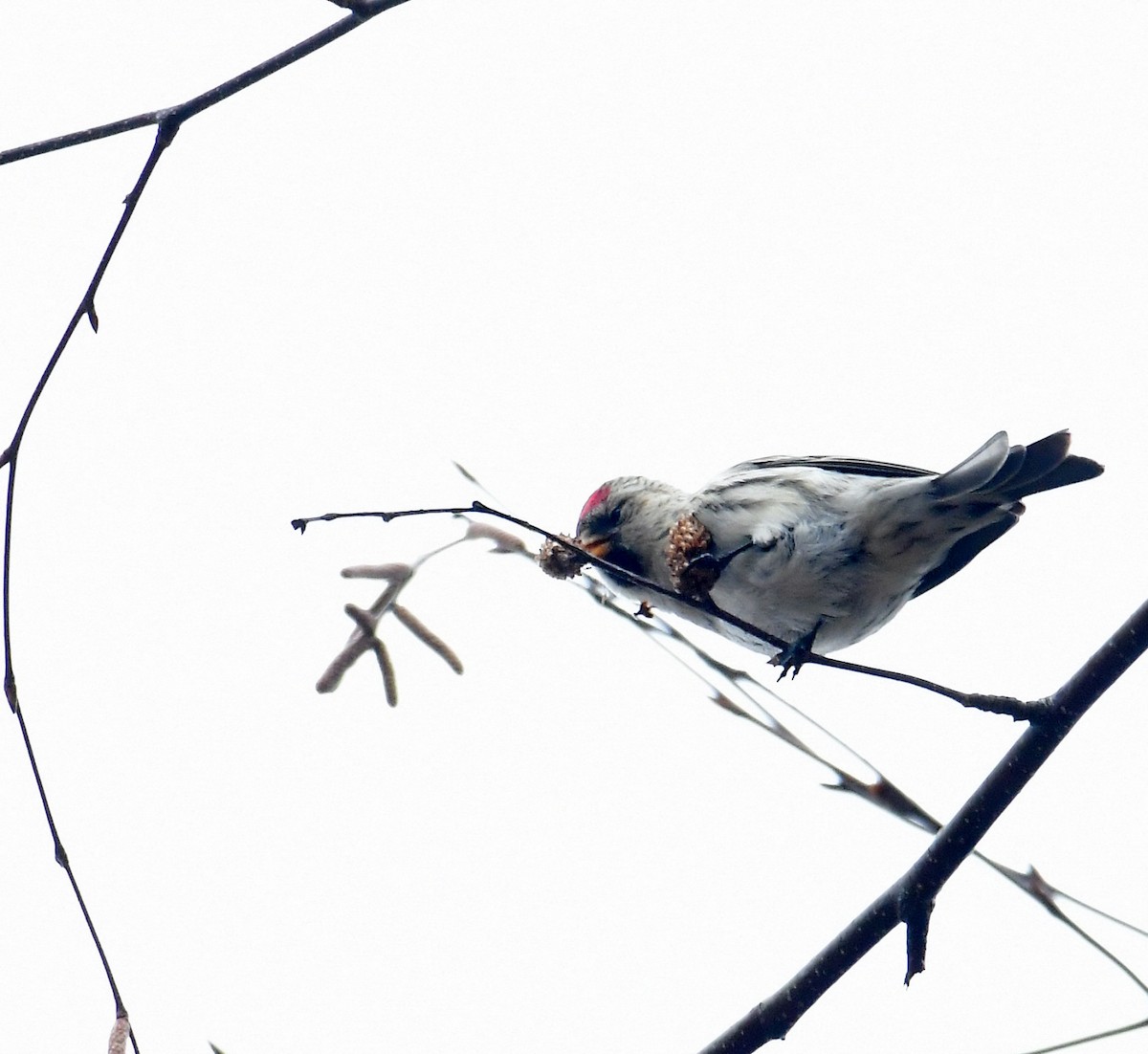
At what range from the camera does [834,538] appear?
12.0 feet

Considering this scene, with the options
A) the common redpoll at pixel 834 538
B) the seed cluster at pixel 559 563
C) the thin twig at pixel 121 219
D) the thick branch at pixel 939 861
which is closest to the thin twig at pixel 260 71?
the thin twig at pixel 121 219

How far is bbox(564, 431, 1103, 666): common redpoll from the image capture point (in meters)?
3.58

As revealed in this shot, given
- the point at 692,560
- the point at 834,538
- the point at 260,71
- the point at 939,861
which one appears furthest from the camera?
the point at 834,538

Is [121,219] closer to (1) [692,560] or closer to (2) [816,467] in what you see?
(1) [692,560]

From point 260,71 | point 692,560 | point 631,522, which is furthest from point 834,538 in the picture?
point 260,71

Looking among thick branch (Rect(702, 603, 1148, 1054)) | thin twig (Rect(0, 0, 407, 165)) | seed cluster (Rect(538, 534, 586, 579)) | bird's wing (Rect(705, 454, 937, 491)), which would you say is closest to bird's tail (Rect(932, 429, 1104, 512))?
bird's wing (Rect(705, 454, 937, 491))

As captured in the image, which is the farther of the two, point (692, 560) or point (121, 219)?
point (692, 560)

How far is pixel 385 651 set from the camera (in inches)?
86.0

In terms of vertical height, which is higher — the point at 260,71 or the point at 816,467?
the point at 260,71

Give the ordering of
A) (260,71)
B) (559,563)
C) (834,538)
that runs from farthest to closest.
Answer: (834,538) → (559,563) → (260,71)

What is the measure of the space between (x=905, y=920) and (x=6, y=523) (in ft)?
5.30

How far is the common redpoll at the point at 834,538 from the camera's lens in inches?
141

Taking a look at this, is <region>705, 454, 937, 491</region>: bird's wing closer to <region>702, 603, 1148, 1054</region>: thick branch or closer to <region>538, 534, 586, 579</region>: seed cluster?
<region>538, 534, 586, 579</region>: seed cluster

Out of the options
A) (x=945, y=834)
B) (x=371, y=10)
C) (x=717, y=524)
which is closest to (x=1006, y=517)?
(x=717, y=524)
